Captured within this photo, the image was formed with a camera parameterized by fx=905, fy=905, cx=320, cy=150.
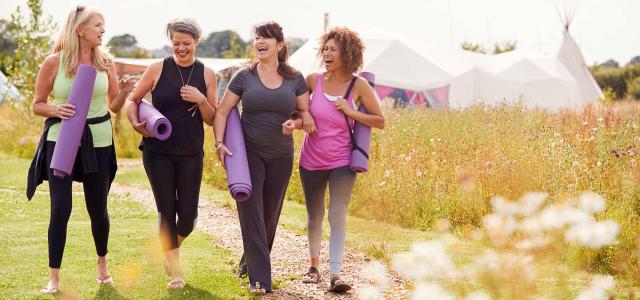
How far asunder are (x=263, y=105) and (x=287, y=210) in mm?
4910

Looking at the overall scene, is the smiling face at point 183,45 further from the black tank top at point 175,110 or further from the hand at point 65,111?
the hand at point 65,111

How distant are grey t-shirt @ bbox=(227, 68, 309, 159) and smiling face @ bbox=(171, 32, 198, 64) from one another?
0.33m

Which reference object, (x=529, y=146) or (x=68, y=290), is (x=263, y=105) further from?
(x=529, y=146)

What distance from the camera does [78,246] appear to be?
721 centimetres

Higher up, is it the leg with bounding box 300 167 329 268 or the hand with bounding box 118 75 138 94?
the hand with bounding box 118 75 138 94

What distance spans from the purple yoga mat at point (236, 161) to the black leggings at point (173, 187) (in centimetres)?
22

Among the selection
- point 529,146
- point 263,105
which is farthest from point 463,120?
point 263,105

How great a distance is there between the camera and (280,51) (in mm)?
5578

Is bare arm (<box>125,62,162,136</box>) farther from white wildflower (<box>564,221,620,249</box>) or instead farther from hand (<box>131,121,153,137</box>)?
white wildflower (<box>564,221,620,249</box>)

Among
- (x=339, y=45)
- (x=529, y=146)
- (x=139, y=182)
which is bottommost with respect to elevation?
(x=139, y=182)

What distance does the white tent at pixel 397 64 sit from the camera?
26688 millimetres

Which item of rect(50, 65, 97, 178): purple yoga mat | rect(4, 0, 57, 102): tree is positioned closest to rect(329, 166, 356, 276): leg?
rect(50, 65, 97, 178): purple yoga mat

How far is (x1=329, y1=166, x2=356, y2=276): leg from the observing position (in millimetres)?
5691

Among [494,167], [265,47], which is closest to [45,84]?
[265,47]
